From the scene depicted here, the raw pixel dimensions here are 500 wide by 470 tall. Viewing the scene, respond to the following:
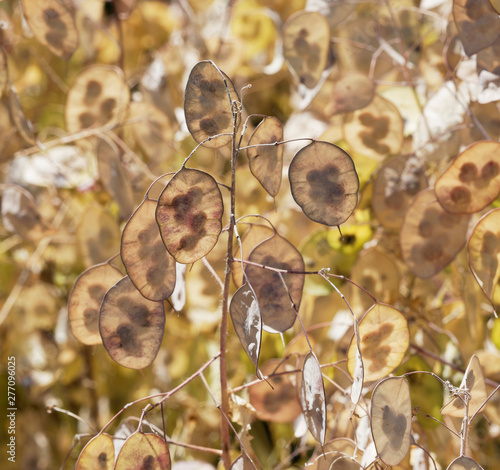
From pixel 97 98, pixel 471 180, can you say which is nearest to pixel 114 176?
pixel 97 98

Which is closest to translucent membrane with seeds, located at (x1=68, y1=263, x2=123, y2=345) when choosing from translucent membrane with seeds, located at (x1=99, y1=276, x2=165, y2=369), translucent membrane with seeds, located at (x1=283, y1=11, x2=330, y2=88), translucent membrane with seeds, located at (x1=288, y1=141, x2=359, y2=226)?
translucent membrane with seeds, located at (x1=99, y1=276, x2=165, y2=369)

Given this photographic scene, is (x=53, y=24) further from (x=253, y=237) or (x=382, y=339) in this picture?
(x=382, y=339)

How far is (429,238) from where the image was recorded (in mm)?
466

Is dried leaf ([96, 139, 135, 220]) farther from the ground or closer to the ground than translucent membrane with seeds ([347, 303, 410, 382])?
farther from the ground

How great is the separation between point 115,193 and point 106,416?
0.30m

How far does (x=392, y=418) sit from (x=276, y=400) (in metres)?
0.15

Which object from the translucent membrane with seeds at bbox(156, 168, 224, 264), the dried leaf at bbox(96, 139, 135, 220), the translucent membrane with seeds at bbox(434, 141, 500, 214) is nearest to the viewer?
the translucent membrane with seeds at bbox(156, 168, 224, 264)

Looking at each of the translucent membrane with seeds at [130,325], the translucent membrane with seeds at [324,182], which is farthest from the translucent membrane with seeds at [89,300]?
the translucent membrane with seeds at [324,182]

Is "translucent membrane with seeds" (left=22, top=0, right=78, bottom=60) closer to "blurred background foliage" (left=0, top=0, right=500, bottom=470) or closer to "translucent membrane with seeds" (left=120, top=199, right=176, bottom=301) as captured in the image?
"blurred background foliage" (left=0, top=0, right=500, bottom=470)

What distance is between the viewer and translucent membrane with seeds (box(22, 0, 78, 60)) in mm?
531

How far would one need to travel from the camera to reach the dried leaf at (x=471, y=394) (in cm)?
36

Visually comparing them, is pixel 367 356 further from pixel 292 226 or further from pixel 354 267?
pixel 292 226

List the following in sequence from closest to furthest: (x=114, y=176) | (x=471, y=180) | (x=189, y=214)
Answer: (x=189, y=214)
(x=471, y=180)
(x=114, y=176)

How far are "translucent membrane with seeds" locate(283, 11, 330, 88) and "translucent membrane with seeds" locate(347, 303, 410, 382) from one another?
0.25 m
